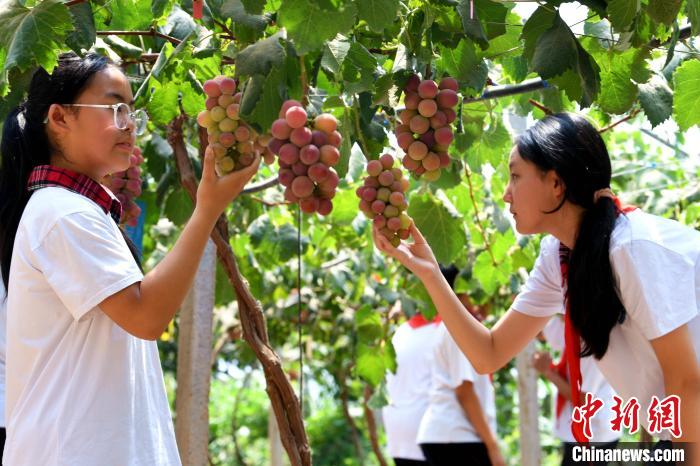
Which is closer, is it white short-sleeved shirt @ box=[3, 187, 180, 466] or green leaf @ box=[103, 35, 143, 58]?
white short-sleeved shirt @ box=[3, 187, 180, 466]

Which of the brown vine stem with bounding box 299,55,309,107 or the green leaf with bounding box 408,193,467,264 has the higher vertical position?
the green leaf with bounding box 408,193,467,264

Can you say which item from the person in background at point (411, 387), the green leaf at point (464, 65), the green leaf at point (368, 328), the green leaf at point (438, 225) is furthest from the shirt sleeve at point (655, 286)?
the person in background at point (411, 387)

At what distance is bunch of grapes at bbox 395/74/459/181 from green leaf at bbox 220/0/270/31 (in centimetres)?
30

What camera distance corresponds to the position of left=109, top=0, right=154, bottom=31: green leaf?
7.07ft

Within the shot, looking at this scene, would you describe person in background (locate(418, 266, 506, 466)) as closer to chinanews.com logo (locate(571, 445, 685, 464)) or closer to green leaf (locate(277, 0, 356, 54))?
chinanews.com logo (locate(571, 445, 685, 464))

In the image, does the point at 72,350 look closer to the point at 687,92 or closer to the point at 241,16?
the point at 241,16

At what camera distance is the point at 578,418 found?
7.23ft

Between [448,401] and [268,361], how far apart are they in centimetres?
224

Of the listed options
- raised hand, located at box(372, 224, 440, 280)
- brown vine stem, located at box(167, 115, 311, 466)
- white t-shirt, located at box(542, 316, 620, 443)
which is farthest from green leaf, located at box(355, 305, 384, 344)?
raised hand, located at box(372, 224, 440, 280)

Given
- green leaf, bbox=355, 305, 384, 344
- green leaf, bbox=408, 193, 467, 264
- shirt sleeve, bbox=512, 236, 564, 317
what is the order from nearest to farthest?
1. shirt sleeve, bbox=512, 236, 564, 317
2. green leaf, bbox=408, 193, 467, 264
3. green leaf, bbox=355, 305, 384, 344

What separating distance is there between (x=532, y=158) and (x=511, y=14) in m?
0.35

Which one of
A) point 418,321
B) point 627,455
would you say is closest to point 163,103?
point 627,455

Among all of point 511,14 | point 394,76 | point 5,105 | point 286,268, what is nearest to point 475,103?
point 511,14

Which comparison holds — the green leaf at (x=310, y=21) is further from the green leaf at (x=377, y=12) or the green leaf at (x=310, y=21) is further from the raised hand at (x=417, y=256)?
the raised hand at (x=417, y=256)
